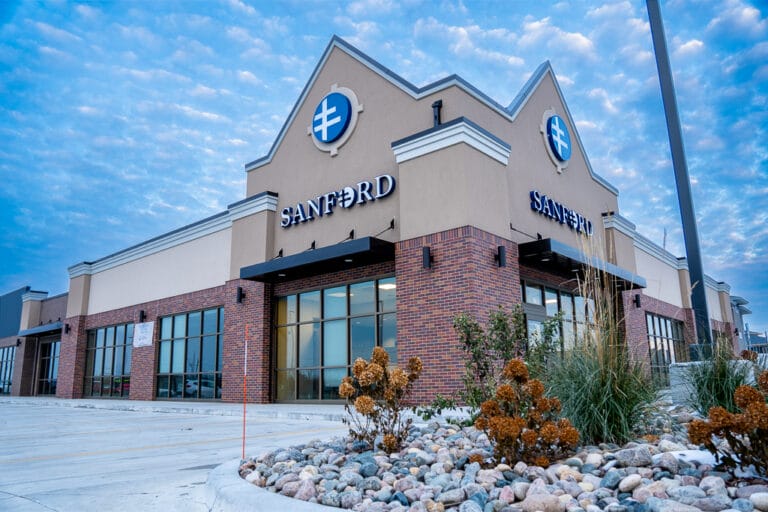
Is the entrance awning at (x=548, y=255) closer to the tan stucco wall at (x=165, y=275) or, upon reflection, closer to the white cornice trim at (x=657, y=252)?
the white cornice trim at (x=657, y=252)

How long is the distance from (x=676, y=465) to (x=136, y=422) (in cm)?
1140

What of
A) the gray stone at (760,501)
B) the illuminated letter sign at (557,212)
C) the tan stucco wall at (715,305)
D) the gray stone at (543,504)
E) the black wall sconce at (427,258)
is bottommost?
the gray stone at (543,504)

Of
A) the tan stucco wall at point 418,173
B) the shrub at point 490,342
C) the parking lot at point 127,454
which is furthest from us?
the tan stucco wall at point 418,173

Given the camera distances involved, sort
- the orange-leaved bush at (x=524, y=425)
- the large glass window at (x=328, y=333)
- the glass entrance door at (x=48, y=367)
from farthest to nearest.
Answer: the glass entrance door at (x=48, y=367) → the large glass window at (x=328, y=333) → the orange-leaved bush at (x=524, y=425)

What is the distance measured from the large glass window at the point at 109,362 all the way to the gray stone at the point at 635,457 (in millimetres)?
21607

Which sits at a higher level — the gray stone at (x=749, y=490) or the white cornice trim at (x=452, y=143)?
the white cornice trim at (x=452, y=143)

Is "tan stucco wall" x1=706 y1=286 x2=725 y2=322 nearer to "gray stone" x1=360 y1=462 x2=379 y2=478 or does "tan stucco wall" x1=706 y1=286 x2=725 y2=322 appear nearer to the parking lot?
the parking lot

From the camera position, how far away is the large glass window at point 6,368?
32.9 metres

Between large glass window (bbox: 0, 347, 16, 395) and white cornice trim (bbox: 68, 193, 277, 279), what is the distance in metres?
10.6

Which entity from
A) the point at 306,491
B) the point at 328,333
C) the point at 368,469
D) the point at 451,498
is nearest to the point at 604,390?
the point at 451,498

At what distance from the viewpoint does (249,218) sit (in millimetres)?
17375

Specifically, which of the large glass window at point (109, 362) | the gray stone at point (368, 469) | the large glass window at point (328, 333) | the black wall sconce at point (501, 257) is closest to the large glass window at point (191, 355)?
the large glass window at point (109, 362)

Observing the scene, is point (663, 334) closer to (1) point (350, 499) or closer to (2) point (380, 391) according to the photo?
(2) point (380, 391)

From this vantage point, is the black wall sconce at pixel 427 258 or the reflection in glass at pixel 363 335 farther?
the reflection in glass at pixel 363 335
